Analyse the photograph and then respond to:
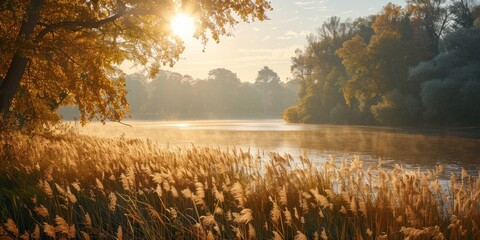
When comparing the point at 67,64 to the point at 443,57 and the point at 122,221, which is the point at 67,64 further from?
the point at 443,57

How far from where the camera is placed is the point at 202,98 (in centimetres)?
13562

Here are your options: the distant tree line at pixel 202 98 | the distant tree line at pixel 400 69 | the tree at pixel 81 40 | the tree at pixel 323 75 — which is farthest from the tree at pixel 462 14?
the distant tree line at pixel 202 98

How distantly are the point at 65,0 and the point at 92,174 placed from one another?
16.0 ft

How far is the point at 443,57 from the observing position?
4256 cm

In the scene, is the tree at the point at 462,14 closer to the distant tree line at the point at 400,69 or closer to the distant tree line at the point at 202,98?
the distant tree line at the point at 400,69

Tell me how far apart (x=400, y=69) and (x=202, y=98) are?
9026 cm

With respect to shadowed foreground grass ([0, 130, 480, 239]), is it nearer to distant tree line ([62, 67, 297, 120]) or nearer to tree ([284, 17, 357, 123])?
tree ([284, 17, 357, 123])

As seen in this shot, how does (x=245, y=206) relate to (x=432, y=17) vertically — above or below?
below

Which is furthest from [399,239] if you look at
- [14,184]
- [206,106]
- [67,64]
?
[206,106]

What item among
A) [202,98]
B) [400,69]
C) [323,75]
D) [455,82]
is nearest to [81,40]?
[455,82]

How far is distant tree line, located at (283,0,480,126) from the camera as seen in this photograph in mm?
40875

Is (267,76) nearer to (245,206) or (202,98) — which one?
(202,98)

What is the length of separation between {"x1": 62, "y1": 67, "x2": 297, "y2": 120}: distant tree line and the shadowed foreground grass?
117729mm

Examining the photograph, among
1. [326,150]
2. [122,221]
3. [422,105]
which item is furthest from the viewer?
[422,105]
